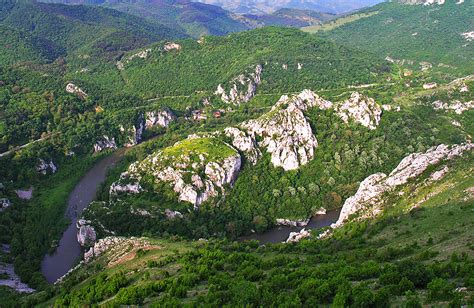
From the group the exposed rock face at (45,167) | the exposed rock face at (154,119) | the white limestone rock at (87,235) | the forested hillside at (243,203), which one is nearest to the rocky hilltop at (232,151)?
the forested hillside at (243,203)

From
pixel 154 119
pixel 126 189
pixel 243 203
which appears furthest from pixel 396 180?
pixel 154 119

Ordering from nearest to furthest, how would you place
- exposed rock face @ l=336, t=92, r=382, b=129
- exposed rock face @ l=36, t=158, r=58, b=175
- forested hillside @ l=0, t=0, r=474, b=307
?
forested hillside @ l=0, t=0, r=474, b=307 → exposed rock face @ l=36, t=158, r=58, b=175 → exposed rock face @ l=336, t=92, r=382, b=129

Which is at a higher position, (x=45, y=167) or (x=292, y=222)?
(x=45, y=167)

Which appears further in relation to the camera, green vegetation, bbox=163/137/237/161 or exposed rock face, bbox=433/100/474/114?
exposed rock face, bbox=433/100/474/114

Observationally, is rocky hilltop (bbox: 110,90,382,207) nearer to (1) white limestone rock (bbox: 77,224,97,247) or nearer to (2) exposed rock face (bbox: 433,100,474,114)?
(1) white limestone rock (bbox: 77,224,97,247)

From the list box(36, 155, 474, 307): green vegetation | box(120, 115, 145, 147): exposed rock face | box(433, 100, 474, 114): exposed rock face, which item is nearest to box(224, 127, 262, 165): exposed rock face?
box(36, 155, 474, 307): green vegetation

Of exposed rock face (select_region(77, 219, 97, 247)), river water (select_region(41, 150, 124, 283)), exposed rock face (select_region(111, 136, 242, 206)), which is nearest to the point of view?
river water (select_region(41, 150, 124, 283))

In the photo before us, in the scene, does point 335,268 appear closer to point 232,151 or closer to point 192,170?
point 192,170

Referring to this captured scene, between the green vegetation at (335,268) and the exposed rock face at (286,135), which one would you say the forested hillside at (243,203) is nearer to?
the green vegetation at (335,268)
